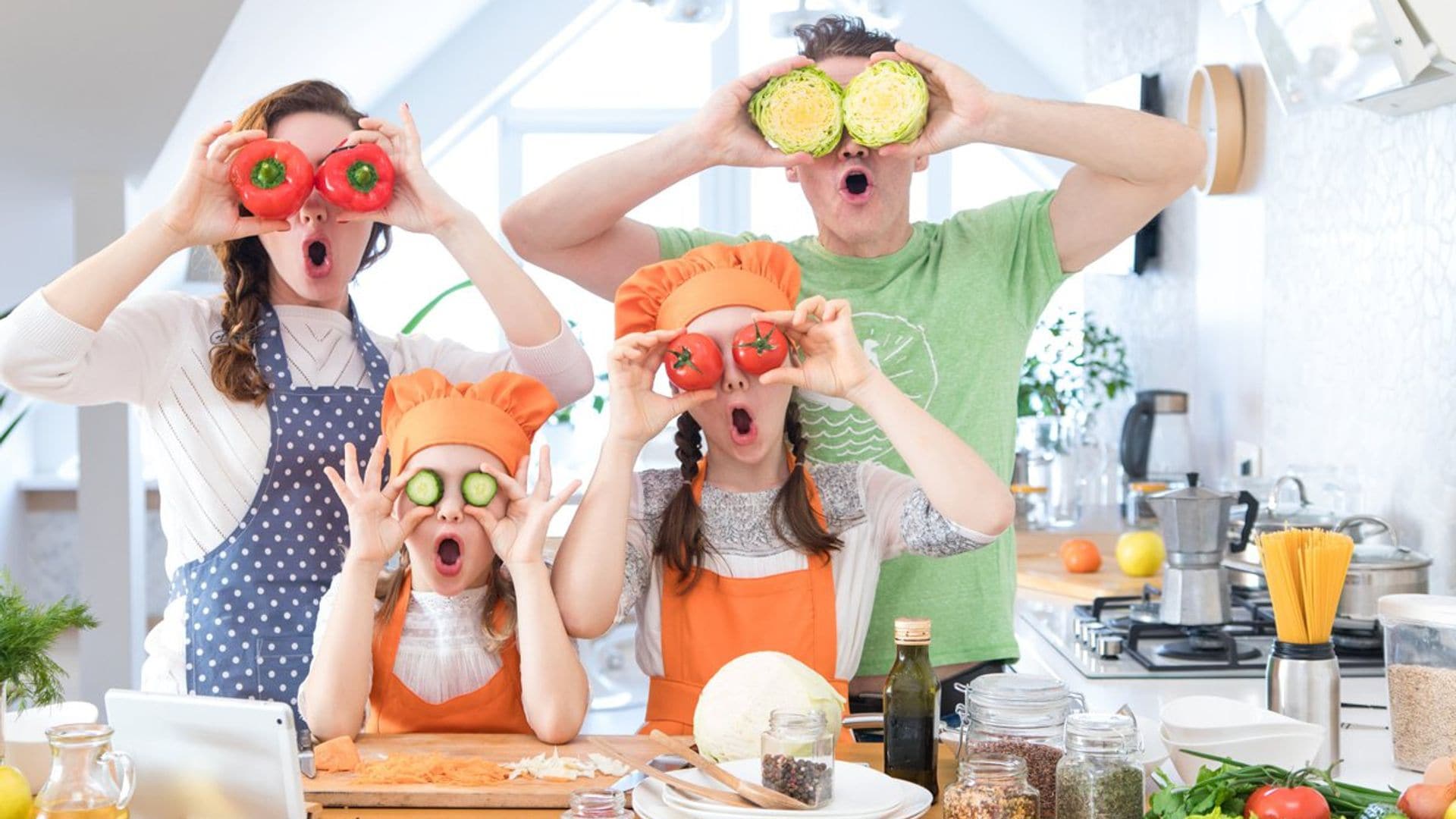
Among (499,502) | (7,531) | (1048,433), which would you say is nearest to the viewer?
(499,502)

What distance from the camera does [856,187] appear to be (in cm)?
203

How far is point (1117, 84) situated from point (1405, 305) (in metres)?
2.36

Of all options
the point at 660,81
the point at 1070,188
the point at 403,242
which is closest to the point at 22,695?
the point at 1070,188

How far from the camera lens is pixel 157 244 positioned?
74.6 inches

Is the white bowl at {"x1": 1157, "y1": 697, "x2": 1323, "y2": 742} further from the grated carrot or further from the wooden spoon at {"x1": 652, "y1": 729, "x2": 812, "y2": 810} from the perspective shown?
the grated carrot

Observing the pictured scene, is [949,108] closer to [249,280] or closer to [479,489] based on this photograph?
[479,489]

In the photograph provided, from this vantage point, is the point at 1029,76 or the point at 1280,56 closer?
the point at 1280,56

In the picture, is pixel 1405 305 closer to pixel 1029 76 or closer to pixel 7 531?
pixel 1029 76

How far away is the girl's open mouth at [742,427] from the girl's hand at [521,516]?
229 millimetres

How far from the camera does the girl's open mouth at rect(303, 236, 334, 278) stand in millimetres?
2018

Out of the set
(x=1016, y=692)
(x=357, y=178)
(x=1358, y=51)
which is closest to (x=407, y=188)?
(x=357, y=178)

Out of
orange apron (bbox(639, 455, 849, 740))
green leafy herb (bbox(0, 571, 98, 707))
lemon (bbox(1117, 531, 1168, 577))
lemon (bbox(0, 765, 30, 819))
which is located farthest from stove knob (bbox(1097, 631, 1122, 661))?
lemon (bbox(0, 765, 30, 819))

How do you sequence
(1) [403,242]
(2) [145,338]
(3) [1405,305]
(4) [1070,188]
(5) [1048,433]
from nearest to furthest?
1. (2) [145,338]
2. (4) [1070,188]
3. (3) [1405,305]
4. (5) [1048,433]
5. (1) [403,242]

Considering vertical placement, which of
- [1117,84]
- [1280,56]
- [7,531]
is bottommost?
[7,531]
